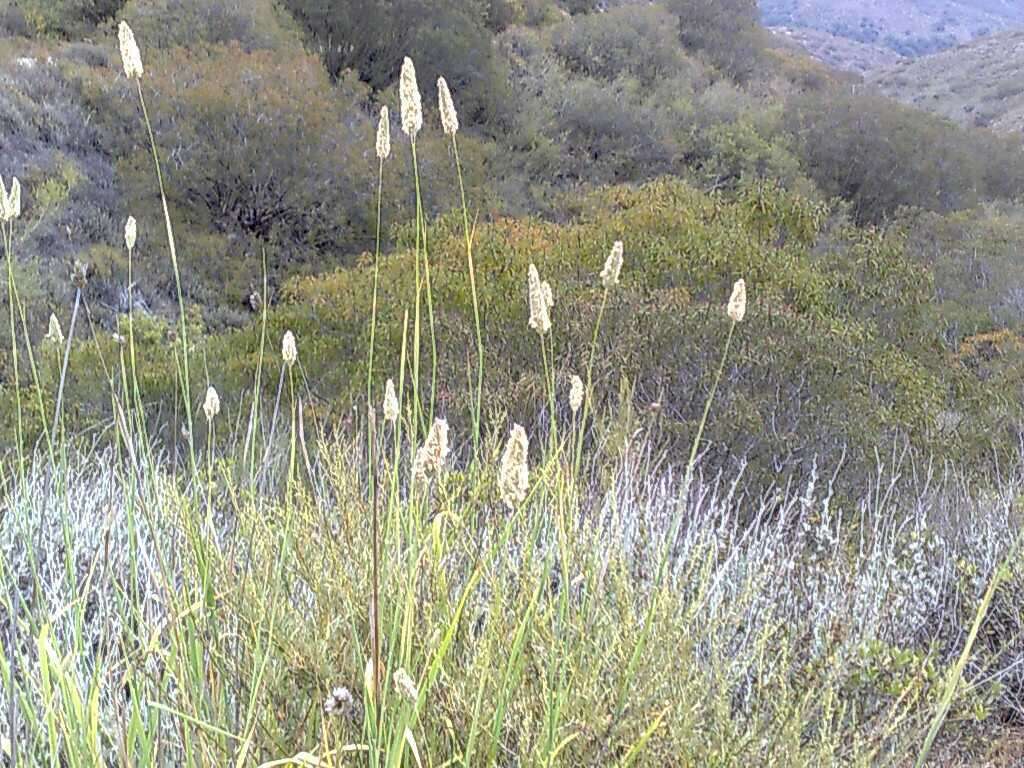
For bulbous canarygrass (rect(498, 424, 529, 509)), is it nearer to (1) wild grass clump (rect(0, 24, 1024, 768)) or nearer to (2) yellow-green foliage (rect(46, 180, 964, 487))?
(1) wild grass clump (rect(0, 24, 1024, 768))

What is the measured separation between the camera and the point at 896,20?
299 feet

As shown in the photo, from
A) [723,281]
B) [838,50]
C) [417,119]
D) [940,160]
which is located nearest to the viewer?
[417,119]

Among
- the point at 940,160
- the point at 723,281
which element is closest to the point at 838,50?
the point at 940,160

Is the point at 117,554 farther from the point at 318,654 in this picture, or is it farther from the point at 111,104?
the point at 111,104

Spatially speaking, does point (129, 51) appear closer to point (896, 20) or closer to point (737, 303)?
point (737, 303)

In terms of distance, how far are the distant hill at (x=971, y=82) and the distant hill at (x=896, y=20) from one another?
974 inches

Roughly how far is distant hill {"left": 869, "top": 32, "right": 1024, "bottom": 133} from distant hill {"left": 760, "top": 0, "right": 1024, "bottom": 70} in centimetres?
2473

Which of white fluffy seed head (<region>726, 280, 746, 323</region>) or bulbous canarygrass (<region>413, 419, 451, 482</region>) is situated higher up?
white fluffy seed head (<region>726, 280, 746, 323</region>)

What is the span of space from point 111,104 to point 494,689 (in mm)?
10659

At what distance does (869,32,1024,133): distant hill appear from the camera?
32.6 m

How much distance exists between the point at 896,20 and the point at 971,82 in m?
60.4

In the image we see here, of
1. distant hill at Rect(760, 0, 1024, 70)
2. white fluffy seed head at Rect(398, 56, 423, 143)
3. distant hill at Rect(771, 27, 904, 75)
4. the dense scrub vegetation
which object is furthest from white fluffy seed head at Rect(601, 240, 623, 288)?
distant hill at Rect(760, 0, 1024, 70)

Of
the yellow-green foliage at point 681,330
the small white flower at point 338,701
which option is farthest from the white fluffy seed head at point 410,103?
the yellow-green foliage at point 681,330

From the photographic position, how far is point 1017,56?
134ft
